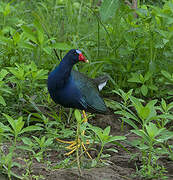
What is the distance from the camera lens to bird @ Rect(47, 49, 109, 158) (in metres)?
3.49

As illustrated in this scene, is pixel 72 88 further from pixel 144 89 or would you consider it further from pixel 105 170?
pixel 105 170

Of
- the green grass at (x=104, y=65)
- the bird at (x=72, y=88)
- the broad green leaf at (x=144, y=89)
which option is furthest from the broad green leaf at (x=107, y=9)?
the broad green leaf at (x=144, y=89)

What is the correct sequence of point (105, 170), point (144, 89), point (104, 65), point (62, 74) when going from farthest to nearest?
point (104, 65)
point (144, 89)
point (62, 74)
point (105, 170)

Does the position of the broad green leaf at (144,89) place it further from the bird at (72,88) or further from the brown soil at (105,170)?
the brown soil at (105,170)

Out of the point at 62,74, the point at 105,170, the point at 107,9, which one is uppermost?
the point at 107,9

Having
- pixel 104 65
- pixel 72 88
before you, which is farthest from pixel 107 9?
pixel 72 88

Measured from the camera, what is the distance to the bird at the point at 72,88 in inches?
137

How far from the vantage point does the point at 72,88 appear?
3555 mm

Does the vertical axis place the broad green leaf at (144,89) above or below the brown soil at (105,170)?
above

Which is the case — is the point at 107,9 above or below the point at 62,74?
above

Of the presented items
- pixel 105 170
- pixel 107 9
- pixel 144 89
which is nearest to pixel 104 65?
pixel 144 89

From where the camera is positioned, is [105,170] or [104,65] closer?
[105,170]

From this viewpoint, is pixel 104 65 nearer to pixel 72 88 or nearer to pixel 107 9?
pixel 107 9

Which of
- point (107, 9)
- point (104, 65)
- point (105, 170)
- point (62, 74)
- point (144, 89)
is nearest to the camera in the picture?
point (105, 170)
